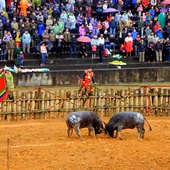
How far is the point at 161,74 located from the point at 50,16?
795 cm

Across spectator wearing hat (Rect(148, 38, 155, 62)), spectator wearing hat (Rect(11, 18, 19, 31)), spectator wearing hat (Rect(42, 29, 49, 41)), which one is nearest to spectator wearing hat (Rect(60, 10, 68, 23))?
spectator wearing hat (Rect(42, 29, 49, 41))

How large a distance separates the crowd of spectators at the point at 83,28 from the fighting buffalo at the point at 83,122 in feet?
54.5

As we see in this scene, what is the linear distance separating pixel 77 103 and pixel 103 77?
1188 centimetres

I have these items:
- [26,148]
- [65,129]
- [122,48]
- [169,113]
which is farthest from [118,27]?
[26,148]

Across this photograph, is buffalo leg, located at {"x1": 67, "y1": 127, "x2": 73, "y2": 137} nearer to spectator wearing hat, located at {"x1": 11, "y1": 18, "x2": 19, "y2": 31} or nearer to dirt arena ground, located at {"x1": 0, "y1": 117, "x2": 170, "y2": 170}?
dirt arena ground, located at {"x1": 0, "y1": 117, "x2": 170, "y2": 170}

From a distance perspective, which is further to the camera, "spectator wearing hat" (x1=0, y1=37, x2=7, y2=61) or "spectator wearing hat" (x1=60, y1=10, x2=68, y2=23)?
"spectator wearing hat" (x1=60, y1=10, x2=68, y2=23)

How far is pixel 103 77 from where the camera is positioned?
4491 centimetres

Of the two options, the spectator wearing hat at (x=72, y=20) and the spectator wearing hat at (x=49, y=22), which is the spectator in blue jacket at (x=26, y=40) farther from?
the spectator wearing hat at (x=72, y=20)

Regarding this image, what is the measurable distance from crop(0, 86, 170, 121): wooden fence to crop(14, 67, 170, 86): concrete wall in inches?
373

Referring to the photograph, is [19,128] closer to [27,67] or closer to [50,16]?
[27,67]

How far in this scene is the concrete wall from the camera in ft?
143

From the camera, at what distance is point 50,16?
153ft

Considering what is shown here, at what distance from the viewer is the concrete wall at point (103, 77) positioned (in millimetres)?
43531

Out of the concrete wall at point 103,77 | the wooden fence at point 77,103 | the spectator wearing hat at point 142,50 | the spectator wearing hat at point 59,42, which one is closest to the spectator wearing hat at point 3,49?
the concrete wall at point 103,77
